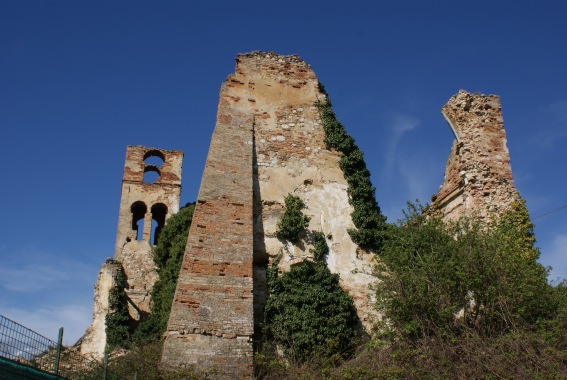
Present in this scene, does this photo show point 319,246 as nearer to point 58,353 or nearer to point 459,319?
point 459,319

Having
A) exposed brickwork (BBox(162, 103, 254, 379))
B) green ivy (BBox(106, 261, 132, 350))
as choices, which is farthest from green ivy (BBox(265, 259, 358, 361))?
green ivy (BBox(106, 261, 132, 350))

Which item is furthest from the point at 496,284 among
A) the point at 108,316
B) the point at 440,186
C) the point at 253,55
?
the point at 108,316

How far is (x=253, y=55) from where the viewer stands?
15273 mm

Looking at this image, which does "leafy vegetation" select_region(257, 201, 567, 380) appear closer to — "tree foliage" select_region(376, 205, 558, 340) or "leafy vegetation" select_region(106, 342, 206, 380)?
"tree foliage" select_region(376, 205, 558, 340)

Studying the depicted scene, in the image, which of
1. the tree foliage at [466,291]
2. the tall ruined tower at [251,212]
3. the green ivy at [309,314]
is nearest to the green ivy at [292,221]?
the tall ruined tower at [251,212]

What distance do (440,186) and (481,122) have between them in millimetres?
2026

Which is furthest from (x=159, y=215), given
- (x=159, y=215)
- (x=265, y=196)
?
(x=265, y=196)

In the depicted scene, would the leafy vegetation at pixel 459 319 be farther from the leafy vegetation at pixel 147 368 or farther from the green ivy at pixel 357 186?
the green ivy at pixel 357 186

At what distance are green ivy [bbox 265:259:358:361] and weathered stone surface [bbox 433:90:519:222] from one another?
12.5 ft

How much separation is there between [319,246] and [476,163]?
4681mm

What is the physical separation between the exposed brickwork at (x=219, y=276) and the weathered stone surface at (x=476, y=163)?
5129mm

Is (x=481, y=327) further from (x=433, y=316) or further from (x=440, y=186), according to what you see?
(x=440, y=186)

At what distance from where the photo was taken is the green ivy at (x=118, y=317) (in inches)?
825

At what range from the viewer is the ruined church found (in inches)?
413
